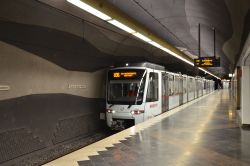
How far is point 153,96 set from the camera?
1067 cm

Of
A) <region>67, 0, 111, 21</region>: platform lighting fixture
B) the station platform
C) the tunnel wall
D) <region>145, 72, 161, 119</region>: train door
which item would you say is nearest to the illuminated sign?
<region>145, 72, 161, 119</region>: train door

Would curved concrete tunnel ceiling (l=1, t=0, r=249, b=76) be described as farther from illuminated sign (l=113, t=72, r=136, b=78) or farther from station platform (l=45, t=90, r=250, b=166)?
station platform (l=45, t=90, r=250, b=166)

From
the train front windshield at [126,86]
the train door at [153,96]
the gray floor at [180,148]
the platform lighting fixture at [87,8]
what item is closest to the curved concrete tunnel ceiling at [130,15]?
the train front windshield at [126,86]

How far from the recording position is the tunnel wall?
6.77m

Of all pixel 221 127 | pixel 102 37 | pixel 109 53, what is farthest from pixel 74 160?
pixel 109 53

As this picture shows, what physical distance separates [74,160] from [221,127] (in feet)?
16.6

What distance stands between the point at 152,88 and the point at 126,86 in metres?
1.05

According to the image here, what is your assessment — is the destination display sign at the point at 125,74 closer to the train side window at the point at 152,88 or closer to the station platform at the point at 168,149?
the train side window at the point at 152,88

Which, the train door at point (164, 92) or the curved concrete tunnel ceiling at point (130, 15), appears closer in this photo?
the curved concrete tunnel ceiling at point (130, 15)

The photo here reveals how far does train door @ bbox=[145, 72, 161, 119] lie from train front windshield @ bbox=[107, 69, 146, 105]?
1.30 ft

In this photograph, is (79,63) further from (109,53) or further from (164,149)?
(164,149)

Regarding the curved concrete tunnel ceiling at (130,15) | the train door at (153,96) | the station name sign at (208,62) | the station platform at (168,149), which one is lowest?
the station platform at (168,149)

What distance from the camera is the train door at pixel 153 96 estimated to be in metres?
10.3

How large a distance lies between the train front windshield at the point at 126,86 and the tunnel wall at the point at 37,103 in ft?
3.80
